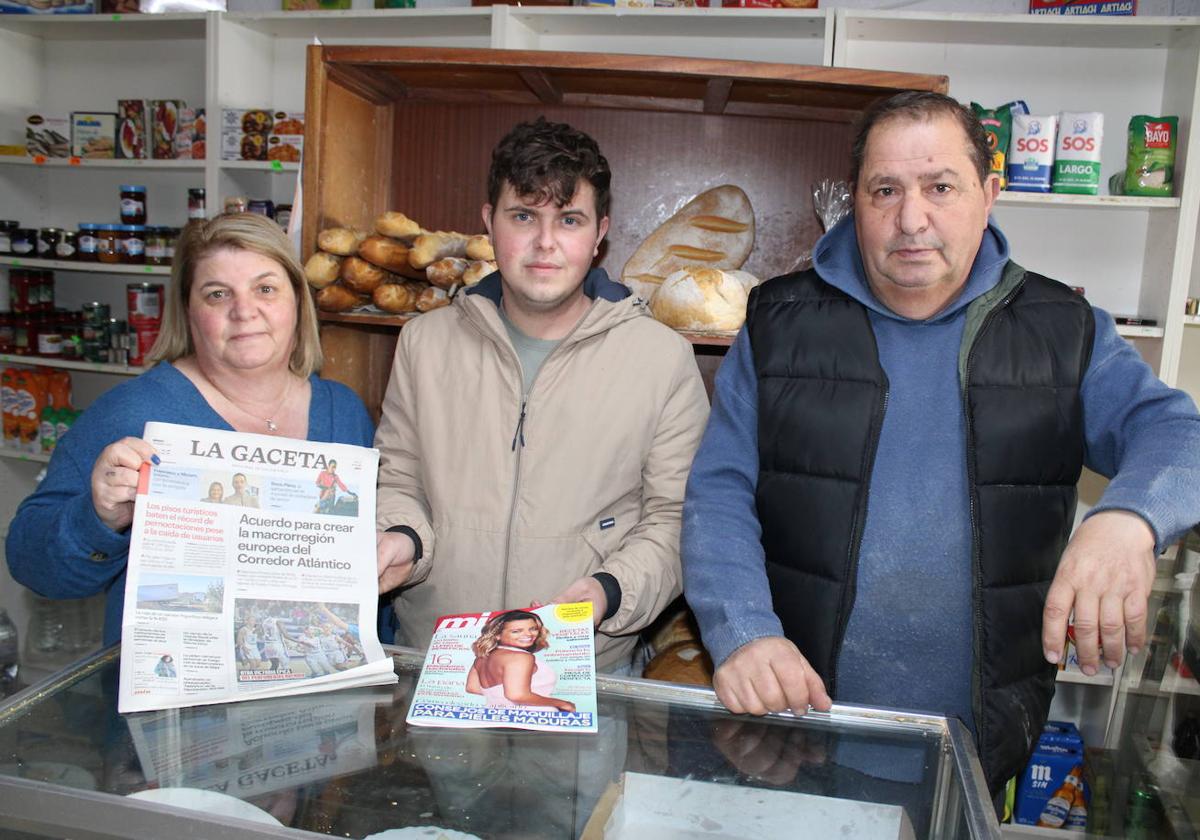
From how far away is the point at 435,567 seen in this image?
1.75 m

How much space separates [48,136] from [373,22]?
1628 millimetres

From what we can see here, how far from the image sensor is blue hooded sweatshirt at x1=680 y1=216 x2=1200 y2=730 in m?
1.41

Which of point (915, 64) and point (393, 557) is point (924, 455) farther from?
point (915, 64)

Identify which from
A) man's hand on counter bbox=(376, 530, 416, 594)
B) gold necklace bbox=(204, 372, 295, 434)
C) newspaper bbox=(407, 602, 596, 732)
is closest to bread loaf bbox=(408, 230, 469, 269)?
gold necklace bbox=(204, 372, 295, 434)

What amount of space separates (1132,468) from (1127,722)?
3.56ft

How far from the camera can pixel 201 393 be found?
5.30 ft

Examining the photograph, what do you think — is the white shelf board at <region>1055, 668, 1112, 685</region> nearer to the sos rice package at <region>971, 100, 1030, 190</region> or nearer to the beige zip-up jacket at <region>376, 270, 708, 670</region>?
the sos rice package at <region>971, 100, 1030, 190</region>

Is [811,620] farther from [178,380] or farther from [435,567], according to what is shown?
[178,380]

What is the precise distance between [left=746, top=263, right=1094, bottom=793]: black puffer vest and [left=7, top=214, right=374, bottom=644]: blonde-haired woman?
86 cm

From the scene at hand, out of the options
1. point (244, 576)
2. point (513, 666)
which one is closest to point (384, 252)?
point (244, 576)

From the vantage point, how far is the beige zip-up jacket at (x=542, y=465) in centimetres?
171

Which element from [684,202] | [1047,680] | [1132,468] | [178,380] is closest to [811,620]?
[1047,680]

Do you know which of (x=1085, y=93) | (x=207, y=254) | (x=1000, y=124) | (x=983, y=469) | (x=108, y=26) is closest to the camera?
(x=983, y=469)

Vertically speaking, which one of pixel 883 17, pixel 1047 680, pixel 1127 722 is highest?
pixel 883 17
